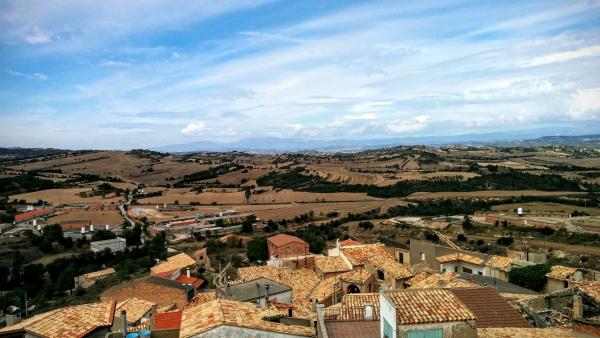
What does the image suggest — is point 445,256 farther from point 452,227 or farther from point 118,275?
point 118,275

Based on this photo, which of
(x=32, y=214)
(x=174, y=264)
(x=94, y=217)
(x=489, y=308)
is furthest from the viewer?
(x=94, y=217)

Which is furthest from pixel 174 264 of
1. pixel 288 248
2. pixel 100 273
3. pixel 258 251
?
pixel 288 248

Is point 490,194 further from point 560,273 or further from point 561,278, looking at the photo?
point 561,278

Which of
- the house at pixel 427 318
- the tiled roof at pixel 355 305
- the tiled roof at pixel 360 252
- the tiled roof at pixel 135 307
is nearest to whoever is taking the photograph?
the house at pixel 427 318

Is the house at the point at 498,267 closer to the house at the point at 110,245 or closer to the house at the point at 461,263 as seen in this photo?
the house at the point at 461,263

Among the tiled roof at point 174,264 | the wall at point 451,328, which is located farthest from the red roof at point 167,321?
the tiled roof at point 174,264
